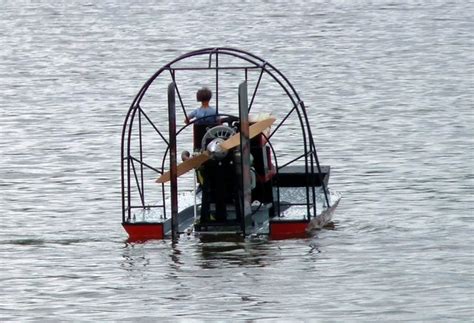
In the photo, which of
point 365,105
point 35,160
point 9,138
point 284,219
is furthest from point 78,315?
point 365,105

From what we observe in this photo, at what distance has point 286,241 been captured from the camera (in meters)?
23.8

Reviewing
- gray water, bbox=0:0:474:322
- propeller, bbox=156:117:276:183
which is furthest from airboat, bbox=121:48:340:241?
gray water, bbox=0:0:474:322

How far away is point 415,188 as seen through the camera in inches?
1166

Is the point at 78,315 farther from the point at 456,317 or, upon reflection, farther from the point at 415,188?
the point at 415,188

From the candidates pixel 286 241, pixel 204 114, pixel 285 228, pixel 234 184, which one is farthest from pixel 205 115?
pixel 286 241

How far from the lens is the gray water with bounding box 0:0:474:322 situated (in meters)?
21.2

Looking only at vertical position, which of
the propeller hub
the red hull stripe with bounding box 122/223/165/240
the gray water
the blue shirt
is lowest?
the gray water

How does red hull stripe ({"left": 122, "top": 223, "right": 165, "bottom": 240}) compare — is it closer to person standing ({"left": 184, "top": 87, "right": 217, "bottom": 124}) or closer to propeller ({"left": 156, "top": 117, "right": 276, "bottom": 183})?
propeller ({"left": 156, "top": 117, "right": 276, "bottom": 183})

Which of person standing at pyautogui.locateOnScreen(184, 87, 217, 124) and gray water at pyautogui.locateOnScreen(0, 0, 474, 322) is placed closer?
gray water at pyautogui.locateOnScreen(0, 0, 474, 322)

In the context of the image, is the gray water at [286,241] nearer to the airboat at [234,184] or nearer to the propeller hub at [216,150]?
the airboat at [234,184]

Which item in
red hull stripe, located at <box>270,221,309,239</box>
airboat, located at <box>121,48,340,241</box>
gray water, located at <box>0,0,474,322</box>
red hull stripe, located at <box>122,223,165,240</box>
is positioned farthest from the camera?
red hull stripe, located at <box>122,223,165,240</box>

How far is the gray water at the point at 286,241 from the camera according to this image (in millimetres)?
21188

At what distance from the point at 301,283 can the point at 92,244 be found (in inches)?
161

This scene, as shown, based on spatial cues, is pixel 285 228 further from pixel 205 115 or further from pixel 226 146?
pixel 205 115
